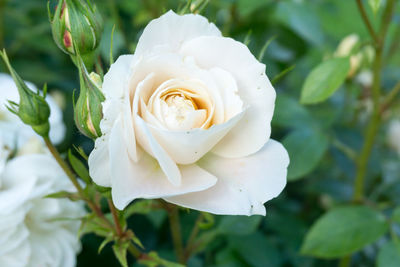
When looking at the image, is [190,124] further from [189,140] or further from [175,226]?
[175,226]

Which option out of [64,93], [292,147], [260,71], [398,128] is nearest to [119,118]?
[260,71]

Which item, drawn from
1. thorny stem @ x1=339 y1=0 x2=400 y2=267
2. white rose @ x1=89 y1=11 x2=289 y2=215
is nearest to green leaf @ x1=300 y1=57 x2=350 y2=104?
thorny stem @ x1=339 y1=0 x2=400 y2=267

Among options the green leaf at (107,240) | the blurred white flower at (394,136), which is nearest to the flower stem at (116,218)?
the green leaf at (107,240)

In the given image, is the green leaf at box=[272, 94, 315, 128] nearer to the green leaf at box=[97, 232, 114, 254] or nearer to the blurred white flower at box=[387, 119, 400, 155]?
the green leaf at box=[97, 232, 114, 254]

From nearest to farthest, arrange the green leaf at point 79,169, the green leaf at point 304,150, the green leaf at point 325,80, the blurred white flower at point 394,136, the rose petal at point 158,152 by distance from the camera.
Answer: the rose petal at point 158,152 → the green leaf at point 79,169 → the green leaf at point 325,80 → the green leaf at point 304,150 → the blurred white flower at point 394,136

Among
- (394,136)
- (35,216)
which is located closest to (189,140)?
(35,216)

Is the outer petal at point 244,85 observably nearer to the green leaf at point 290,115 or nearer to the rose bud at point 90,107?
the rose bud at point 90,107
